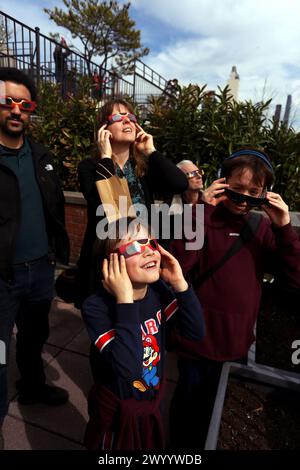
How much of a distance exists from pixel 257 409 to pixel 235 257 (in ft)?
3.05

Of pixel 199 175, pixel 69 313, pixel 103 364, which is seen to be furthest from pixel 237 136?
pixel 103 364

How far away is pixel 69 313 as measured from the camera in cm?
398

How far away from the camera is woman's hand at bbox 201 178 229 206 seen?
171cm

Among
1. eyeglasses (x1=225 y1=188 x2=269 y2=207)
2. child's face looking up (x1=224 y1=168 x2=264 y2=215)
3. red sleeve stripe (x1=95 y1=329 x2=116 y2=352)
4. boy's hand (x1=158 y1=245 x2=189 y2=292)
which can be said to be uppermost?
child's face looking up (x1=224 y1=168 x2=264 y2=215)

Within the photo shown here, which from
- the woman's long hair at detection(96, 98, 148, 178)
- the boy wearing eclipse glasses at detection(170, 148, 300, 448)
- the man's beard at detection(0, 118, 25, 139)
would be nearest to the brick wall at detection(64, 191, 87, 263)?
the woman's long hair at detection(96, 98, 148, 178)

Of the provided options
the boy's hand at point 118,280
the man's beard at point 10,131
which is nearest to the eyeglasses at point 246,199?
the boy's hand at point 118,280

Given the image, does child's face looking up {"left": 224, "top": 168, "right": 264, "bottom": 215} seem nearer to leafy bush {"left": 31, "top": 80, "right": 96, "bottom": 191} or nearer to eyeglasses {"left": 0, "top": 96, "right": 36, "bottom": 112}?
eyeglasses {"left": 0, "top": 96, "right": 36, "bottom": 112}

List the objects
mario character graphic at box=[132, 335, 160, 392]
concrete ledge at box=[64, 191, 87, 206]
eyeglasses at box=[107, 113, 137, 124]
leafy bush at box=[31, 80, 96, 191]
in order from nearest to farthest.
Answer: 1. mario character graphic at box=[132, 335, 160, 392]
2. eyeglasses at box=[107, 113, 137, 124]
3. concrete ledge at box=[64, 191, 87, 206]
4. leafy bush at box=[31, 80, 96, 191]

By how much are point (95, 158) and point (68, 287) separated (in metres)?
0.95

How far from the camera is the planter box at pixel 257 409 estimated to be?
1.67 m

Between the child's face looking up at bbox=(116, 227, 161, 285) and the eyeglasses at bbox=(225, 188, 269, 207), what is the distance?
569 millimetres

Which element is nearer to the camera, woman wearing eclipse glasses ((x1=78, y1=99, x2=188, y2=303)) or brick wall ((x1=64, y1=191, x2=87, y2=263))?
woman wearing eclipse glasses ((x1=78, y1=99, x2=188, y2=303))

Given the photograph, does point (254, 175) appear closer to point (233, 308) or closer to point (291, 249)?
point (291, 249)

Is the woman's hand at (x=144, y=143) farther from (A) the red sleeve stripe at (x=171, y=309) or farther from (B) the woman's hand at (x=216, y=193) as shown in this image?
(A) the red sleeve stripe at (x=171, y=309)
